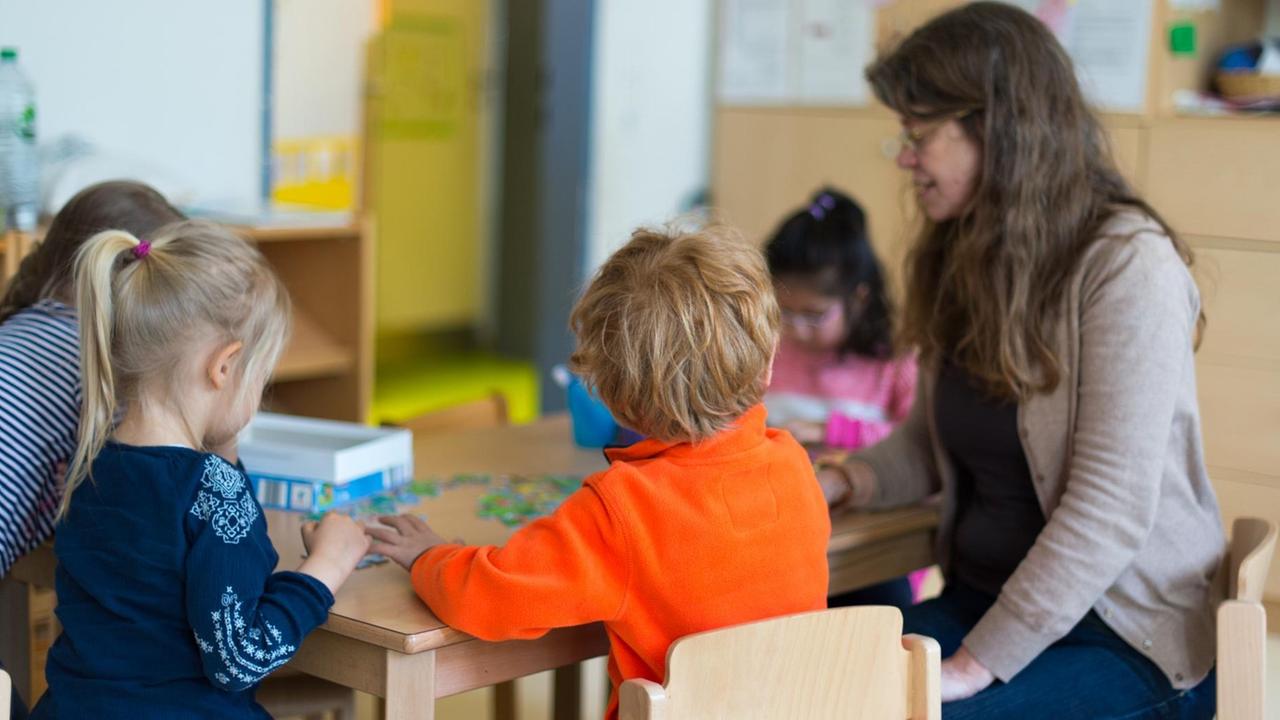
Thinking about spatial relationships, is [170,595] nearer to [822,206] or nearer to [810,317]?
[810,317]

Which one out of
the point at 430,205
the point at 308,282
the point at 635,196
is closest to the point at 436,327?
the point at 430,205

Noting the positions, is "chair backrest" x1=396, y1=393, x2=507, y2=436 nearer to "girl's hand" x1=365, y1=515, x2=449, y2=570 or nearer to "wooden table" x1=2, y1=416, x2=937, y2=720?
"wooden table" x1=2, y1=416, x2=937, y2=720

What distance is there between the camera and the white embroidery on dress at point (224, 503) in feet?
4.84

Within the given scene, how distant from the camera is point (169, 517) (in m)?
1.47

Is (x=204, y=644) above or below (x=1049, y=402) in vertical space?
below

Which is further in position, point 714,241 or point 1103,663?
point 1103,663

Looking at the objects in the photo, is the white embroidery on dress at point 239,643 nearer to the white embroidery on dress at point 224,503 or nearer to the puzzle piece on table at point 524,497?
the white embroidery on dress at point 224,503

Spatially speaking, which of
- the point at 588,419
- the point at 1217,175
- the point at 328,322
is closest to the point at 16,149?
the point at 328,322

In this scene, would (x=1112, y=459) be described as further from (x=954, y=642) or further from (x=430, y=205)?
(x=430, y=205)

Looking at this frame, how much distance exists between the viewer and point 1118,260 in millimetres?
1787

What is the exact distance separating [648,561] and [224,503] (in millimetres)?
448

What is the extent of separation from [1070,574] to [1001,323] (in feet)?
1.10

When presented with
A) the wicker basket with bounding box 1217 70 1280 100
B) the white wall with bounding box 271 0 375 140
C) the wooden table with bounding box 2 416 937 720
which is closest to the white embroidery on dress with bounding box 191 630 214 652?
the wooden table with bounding box 2 416 937 720

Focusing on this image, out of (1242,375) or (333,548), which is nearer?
(333,548)
